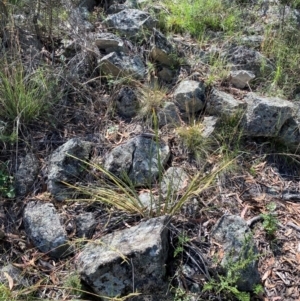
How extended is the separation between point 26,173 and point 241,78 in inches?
66.6

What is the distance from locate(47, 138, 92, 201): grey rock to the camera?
2525 millimetres

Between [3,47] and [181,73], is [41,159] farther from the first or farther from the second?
[181,73]

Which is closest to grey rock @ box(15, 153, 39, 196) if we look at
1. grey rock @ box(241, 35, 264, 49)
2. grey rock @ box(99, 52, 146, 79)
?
grey rock @ box(99, 52, 146, 79)

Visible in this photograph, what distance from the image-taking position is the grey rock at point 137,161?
2586 millimetres

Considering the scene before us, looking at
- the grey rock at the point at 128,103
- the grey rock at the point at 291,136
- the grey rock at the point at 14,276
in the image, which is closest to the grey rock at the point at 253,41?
the grey rock at the point at 291,136

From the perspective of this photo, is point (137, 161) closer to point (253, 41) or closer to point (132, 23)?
point (132, 23)

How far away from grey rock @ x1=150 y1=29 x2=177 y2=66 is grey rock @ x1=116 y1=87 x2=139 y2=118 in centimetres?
42

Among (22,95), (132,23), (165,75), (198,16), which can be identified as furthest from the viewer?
(198,16)

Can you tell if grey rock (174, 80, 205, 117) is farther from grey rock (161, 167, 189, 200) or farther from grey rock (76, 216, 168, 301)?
grey rock (76, 216, 168, 301)

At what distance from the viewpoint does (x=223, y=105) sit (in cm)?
289

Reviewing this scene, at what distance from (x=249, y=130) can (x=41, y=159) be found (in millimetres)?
1385

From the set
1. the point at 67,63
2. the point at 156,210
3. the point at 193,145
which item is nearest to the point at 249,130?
the point at 193,145

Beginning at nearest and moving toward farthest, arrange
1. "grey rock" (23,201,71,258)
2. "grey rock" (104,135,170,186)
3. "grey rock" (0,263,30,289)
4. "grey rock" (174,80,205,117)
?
"grey rock" (0,263,30,289) < "grey rock" (23,201,71,258) < "grey rock" (104,135,170,186) < "grey rock" (174,80,205,117)

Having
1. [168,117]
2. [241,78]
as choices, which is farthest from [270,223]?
[241,78]
